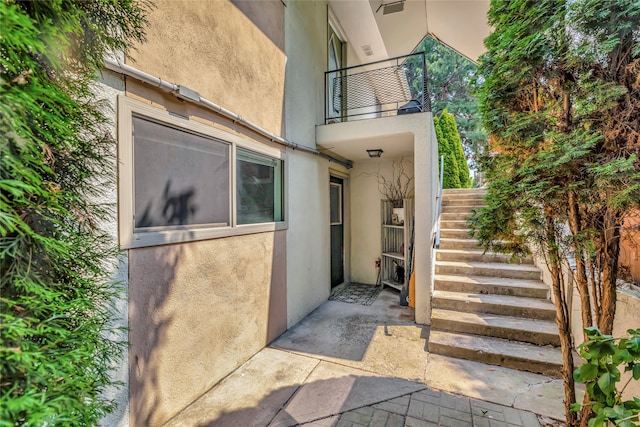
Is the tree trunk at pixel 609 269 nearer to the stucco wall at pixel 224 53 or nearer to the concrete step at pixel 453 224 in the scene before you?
the stucco wall at pixel 224 53

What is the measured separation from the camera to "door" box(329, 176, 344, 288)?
20.2 feet

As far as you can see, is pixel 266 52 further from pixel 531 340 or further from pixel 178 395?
pixel 531 340

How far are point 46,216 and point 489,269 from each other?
5234 mm

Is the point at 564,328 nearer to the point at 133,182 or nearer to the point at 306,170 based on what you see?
the point at 133,182

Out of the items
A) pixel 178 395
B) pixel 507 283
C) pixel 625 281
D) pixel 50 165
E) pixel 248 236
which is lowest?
pixel 178 395

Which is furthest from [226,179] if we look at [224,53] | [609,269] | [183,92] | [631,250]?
[631,250]

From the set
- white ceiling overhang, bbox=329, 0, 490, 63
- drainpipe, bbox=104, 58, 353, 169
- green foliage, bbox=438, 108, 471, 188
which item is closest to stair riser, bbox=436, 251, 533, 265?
drainpipe, bbox=104, 58, 353, 169

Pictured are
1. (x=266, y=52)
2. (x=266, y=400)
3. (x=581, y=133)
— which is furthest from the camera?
(x=266, y=52)

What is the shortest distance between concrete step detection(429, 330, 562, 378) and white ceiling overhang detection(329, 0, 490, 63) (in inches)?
207

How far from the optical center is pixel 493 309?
3793mm

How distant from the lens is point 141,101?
215 centimetres

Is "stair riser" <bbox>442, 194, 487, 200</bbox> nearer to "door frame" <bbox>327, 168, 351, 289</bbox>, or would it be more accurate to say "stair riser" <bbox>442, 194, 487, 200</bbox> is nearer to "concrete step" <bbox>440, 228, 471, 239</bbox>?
"concrete step" <bbox>440, 228, 471, 239</bbox>

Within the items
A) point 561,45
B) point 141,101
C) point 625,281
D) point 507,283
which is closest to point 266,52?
point 141,101

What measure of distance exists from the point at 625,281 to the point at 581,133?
1.27 m
